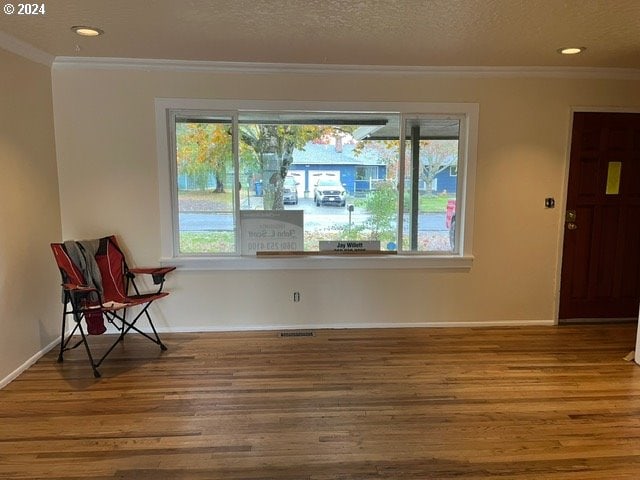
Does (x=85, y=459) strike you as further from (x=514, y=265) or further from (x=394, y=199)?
(x=514, y=265)

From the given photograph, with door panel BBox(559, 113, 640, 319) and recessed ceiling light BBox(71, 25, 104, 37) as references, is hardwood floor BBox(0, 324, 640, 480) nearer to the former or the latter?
door panel BBox(559, 113, 640, 319)

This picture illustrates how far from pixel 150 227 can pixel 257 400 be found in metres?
1.91

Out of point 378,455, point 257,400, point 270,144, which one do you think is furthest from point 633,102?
point 257,400

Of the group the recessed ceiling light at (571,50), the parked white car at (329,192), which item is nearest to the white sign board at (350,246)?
the parked white car at (329,192)

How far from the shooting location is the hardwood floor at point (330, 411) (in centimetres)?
221

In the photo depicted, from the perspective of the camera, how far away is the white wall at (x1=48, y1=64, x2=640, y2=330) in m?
3.73

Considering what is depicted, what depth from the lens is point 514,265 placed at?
4.17m

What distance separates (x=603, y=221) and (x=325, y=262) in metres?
2.68

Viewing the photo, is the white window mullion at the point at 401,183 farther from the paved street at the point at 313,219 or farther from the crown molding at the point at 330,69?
the crown molding at the point at 330,69

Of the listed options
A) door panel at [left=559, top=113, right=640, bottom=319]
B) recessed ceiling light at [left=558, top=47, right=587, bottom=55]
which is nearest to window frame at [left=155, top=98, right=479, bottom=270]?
recessed ceiling light at [left=558, top=47, right=587, bottom=55]

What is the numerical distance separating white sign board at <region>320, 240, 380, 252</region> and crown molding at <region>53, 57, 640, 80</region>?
151 centimetres
